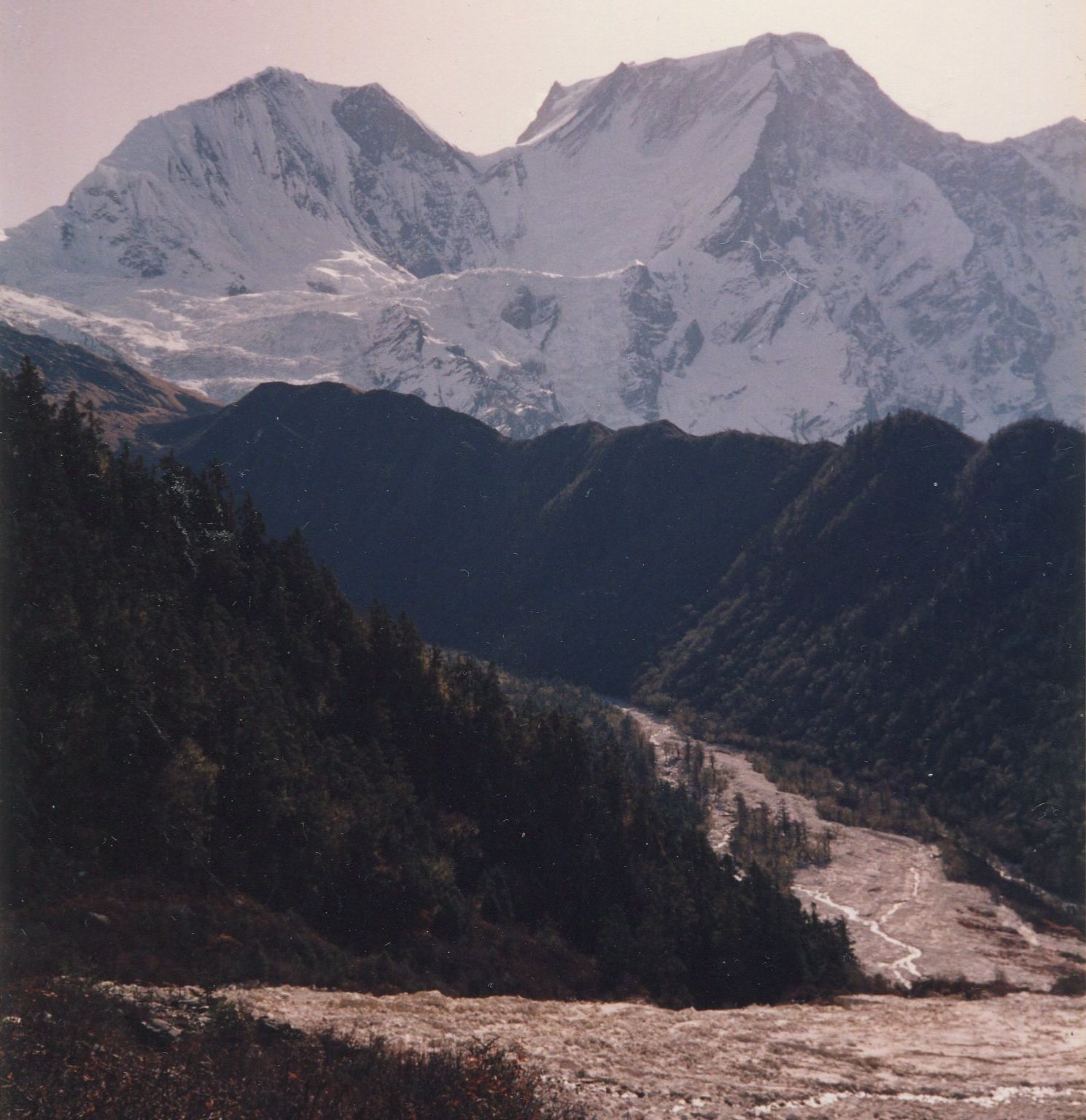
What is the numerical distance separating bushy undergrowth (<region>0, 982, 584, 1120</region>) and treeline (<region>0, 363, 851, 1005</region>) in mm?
12317

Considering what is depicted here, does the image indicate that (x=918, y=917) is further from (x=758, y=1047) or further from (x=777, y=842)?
(x=758, y=1047)

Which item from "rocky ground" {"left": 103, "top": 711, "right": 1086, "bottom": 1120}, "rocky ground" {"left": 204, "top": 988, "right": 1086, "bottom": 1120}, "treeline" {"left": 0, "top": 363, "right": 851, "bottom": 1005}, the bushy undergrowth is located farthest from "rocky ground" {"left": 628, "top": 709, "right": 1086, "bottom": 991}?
the bushy undergrowth

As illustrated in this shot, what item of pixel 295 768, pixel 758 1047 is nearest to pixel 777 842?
pixel 295 768

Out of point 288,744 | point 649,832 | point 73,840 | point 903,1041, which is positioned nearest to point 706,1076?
point 903,1041

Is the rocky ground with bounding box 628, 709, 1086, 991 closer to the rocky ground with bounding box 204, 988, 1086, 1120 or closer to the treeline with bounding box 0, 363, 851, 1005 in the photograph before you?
the treeline with bounding box 0, 363, 851, 1005

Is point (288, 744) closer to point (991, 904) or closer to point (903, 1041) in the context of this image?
point (903, 1041)

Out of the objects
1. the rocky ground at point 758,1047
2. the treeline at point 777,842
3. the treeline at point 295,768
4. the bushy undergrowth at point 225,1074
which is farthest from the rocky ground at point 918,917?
the bushy undergrowth at point 225,1074

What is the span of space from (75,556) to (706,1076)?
5933 centimetres

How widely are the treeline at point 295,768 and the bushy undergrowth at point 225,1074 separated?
12317 millimetres

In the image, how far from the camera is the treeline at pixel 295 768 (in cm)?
6222

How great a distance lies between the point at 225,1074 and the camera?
37.5m

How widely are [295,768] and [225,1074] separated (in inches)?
1550

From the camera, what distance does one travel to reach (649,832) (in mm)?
104375

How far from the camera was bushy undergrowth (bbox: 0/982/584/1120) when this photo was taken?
110ft
